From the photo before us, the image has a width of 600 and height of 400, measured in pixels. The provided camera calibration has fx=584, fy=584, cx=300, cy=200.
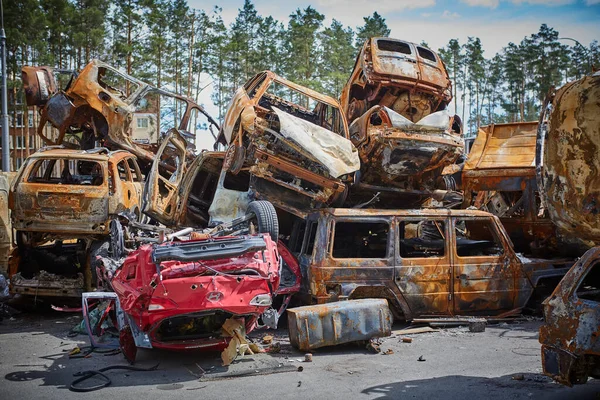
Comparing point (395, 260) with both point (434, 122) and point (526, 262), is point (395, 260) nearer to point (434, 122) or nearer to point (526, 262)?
point (526, 262)

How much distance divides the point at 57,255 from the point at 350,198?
5.16 m

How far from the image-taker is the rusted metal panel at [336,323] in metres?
6.25

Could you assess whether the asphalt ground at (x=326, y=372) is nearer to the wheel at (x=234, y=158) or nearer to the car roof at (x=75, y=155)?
the wheel at (x=234, y=158)

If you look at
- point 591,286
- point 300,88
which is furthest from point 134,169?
point 591,286

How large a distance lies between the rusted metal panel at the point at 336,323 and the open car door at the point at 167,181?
4.26 meters

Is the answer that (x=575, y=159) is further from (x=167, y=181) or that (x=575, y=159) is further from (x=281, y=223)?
(x=167, y=181)

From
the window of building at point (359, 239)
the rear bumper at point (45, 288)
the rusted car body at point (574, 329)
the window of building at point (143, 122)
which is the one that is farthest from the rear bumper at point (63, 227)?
the window of building at point (143, 122)

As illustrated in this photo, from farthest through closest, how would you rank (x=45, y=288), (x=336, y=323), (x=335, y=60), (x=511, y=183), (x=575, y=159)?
(x=335, y=60)
(x=511, y=183)
(x=45, y=288)
(x=336, y=323)
(x=575, y=159)

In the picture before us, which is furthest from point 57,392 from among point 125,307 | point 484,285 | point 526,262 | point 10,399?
point 526,262

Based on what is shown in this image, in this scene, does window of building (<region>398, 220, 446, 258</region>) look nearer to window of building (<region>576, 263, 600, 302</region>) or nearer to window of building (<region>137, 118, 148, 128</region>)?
window of building (<region>576, 263, 600, 302</region>)

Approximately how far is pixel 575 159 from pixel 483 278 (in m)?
2.69

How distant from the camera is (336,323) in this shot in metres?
6.32

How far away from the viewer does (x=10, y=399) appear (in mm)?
4973

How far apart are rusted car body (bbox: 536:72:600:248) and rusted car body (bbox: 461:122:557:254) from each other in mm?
4292
